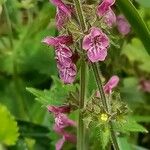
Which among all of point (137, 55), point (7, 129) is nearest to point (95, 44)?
point (7, 129)

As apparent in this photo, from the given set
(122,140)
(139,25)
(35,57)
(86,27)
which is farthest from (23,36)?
(86,27)

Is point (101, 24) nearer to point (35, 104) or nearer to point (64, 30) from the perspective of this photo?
point (64, 30)

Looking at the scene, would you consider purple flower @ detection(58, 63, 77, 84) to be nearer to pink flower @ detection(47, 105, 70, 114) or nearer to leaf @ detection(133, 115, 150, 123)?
pink flower @ detection(47, 105, 70, 114)

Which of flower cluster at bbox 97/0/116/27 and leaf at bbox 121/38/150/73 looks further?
leaf at bbox 121/38/150/73

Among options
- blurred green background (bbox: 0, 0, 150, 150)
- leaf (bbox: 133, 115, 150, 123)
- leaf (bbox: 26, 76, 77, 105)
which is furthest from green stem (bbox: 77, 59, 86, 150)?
leaf (bbox: 133, 115, 150, 123)

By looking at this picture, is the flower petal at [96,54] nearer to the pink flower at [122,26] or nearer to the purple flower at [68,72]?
the purple flower at [68,72]

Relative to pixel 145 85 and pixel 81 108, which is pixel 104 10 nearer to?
pixel 81 108
